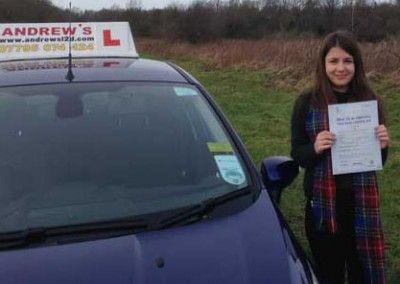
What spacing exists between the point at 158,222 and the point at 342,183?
115 cm

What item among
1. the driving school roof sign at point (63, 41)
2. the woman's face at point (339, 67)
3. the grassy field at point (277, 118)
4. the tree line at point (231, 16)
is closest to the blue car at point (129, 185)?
the woman's face at point (339, 67)

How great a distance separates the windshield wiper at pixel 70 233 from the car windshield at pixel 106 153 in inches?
1.8

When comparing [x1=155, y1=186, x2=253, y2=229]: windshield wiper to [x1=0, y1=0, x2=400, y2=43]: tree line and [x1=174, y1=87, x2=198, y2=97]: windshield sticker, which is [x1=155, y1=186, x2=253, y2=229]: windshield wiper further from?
[x1=0, y1=0, x2=400, y2=43]: tree line

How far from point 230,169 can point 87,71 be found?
0.94m

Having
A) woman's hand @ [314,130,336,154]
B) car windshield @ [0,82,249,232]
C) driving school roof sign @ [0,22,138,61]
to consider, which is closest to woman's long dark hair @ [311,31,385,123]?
woman's hand @ [314,130,336,154]

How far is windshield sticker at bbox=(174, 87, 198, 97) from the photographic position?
3113mm

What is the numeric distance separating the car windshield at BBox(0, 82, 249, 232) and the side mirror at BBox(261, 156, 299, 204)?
181 mm

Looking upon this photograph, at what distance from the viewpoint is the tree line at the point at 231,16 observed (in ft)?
129

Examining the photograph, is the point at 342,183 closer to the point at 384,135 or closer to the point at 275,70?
the point at 384,135

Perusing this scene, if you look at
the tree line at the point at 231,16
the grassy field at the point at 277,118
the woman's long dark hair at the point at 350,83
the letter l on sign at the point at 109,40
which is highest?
the tree line at the point at 231,16

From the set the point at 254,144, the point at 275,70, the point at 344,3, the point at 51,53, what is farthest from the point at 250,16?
the point at 51,53

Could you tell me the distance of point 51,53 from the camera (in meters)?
4.07

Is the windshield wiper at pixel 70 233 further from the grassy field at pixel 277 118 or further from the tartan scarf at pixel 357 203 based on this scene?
the grassy field at pixel 277 118

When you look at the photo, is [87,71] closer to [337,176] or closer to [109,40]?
[337,176]
